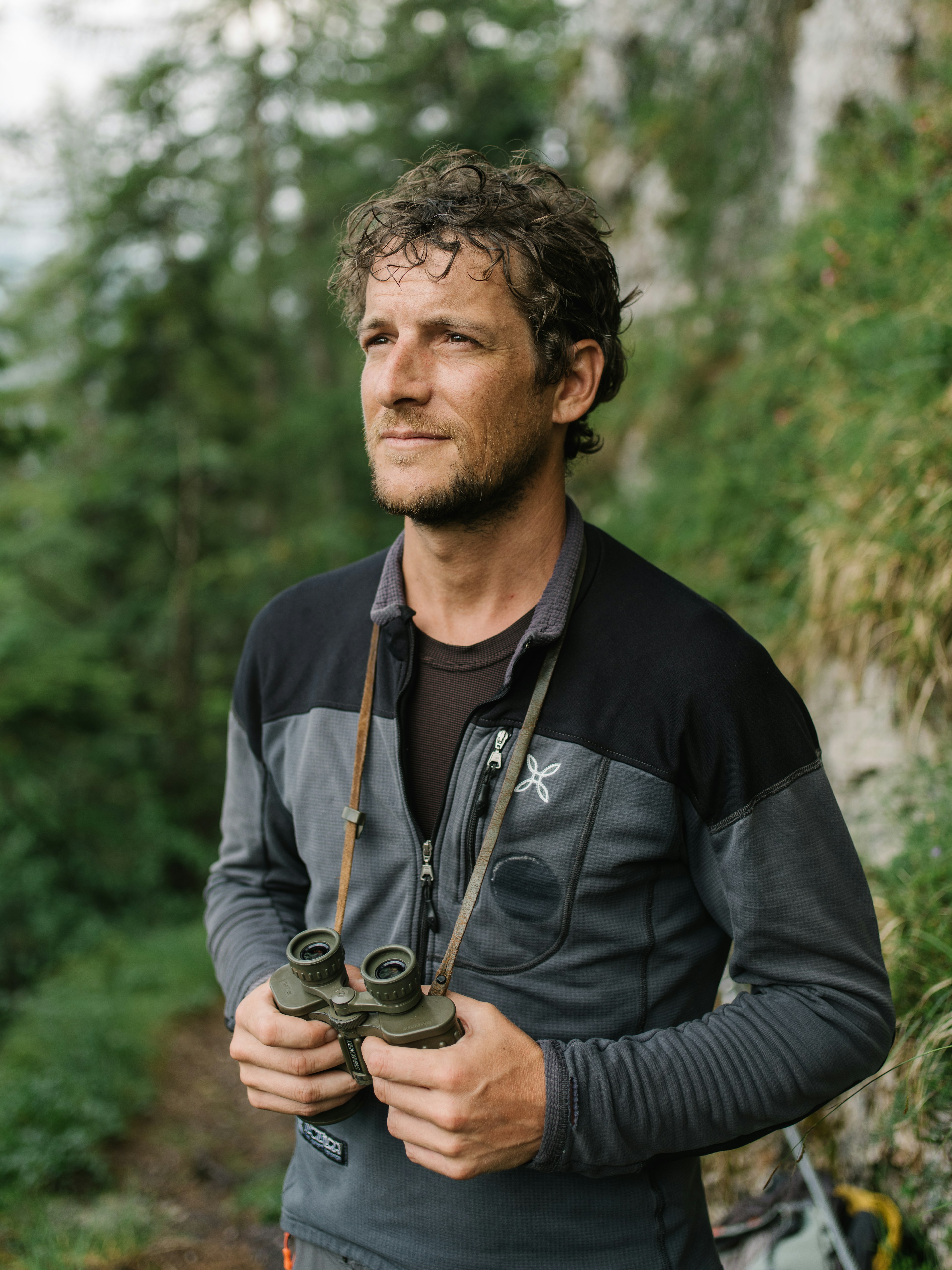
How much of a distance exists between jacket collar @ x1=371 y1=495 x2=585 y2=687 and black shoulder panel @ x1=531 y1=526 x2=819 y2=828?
0.05 meters

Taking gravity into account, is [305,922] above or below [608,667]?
below

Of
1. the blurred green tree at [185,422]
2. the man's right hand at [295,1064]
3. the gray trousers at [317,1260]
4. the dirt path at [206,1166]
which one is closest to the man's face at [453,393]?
the man's right hand at [295,1064]

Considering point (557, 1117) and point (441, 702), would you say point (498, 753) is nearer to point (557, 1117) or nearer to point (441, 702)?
point (441, 702)

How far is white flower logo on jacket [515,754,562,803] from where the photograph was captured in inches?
62.9

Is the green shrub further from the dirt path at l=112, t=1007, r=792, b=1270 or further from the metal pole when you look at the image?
the metal pole

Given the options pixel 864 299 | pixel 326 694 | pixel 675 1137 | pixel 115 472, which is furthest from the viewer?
pixel 115 472

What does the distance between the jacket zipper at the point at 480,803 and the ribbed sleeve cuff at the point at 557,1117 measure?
0.38 meters

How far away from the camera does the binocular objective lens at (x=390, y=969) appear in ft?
4.57

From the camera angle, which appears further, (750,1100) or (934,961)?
(934,961)

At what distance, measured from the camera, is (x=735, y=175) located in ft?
26.1

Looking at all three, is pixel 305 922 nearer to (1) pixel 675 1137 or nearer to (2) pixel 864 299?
(1) pixel 675 1137

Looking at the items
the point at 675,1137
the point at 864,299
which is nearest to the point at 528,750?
the point at 675,1137

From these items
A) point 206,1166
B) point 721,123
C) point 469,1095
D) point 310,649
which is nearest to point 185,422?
point 721,123

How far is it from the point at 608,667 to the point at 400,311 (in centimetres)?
85
